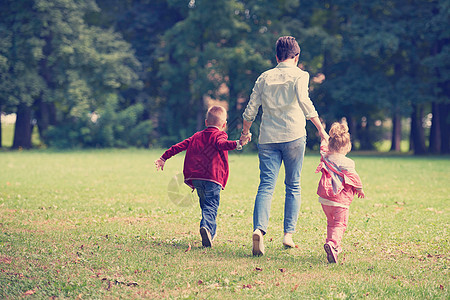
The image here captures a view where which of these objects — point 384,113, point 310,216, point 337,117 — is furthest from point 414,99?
point 310,216

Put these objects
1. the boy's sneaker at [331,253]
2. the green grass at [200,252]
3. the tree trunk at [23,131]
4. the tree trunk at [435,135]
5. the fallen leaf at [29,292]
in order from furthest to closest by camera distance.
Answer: the tree trunk at [23,131] → the tree trunk at [435,135] → the boy's sneaker at [331,253] → the green grass at [200,252] → the fallen leaf at [29,292]

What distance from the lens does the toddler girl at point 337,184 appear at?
5090 millimetres

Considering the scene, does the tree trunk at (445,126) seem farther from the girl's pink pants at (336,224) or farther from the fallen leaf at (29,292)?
the fallen leaf at (29,292)

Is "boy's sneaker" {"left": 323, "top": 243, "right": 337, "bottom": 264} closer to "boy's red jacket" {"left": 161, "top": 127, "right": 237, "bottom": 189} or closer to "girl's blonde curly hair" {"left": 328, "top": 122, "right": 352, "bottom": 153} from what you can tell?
"girl's blonde curly hair" {"left": 328, "top": 122, "right": 352, "bottom": 153}

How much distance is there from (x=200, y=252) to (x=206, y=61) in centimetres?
3004

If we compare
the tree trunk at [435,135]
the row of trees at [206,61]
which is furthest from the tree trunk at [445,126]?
the tree trunk at [435,135]

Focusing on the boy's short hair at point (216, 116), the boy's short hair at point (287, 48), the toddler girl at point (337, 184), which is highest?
the boy's short hair at point (287, 48)

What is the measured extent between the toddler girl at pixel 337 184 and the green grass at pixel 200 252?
30 centimetres

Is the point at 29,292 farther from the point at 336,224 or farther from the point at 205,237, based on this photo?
the point at 336,224

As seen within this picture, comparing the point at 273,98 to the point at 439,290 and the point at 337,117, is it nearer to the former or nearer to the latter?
the point at 439,290

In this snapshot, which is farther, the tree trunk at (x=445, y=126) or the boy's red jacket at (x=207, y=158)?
the tree trunk at (x=445, y=126)

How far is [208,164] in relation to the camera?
5742mm

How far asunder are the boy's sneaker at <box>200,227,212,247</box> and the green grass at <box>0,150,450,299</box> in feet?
0.56

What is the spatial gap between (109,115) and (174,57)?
245 inches
